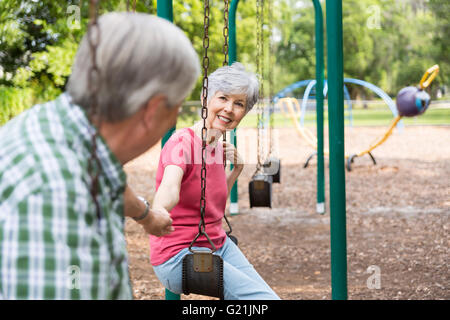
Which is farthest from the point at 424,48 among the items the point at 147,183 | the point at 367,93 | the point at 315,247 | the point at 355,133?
the point at 315,247

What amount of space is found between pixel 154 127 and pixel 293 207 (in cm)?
631

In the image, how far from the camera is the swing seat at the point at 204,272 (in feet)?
6.24

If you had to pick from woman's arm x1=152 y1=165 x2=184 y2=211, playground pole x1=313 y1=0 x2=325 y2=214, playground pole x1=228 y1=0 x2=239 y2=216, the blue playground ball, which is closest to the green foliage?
playground pole x1=228 y1=0 x2=239 y2=216

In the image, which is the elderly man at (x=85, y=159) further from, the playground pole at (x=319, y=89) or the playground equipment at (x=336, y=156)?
the playground pole at (x=319, y=89)

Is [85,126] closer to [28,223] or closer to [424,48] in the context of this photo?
[28,223]

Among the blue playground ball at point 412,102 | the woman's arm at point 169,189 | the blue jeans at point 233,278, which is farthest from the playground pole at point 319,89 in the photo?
the woman's arm at point 169,189

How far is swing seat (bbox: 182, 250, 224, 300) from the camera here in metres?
1.90

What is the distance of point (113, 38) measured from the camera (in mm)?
1009

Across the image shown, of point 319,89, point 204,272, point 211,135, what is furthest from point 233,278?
point 319,89

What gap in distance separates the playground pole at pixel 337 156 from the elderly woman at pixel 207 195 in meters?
0.43

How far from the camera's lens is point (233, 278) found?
197 cm

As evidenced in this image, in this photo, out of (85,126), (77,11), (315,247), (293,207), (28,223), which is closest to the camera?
(28,223)

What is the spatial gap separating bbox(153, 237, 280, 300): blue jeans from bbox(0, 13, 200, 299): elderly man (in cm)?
89

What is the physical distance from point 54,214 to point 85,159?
5.7 inches
